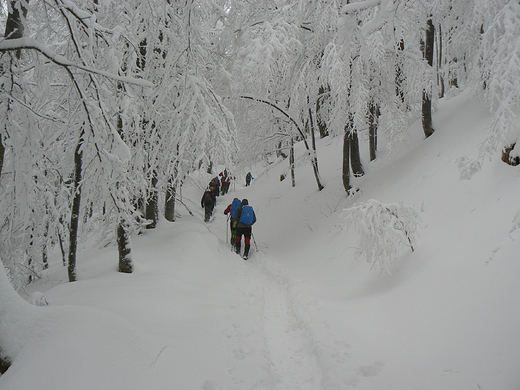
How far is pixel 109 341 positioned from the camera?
3.19 metres

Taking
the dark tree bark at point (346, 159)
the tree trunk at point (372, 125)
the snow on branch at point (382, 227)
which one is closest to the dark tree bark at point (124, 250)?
the snow on branch at point (382, 227)

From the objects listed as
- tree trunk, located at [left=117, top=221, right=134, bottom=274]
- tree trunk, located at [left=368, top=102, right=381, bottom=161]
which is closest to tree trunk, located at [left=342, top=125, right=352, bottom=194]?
tree trunk, located at [left=368, top=102, right=381, bottom=161]

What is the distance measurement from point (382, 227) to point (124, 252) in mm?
4585

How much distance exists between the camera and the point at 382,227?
16.5 ft

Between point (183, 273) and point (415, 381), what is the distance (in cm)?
448

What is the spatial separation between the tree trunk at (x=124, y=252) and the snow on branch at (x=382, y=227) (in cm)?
393

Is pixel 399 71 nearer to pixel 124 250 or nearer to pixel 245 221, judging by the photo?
pixel 245 221

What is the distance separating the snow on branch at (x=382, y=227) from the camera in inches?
194

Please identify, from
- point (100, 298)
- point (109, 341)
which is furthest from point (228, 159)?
point (109, 341)

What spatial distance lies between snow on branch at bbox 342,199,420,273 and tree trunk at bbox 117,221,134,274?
3929mm

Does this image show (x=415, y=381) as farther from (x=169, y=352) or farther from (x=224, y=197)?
(x=224, y=197)

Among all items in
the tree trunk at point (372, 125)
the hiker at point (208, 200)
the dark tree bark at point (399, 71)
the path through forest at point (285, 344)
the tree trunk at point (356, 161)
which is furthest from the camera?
the hiker at point (208, 200)

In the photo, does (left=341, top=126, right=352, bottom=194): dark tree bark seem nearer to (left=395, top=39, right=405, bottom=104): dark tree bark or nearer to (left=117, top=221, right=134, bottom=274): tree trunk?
(left=395, top=39, right=405, bottom=104): dark tree bark

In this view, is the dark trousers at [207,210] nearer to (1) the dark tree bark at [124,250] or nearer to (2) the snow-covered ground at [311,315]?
(2) the snow-covered ground at [311,315]
